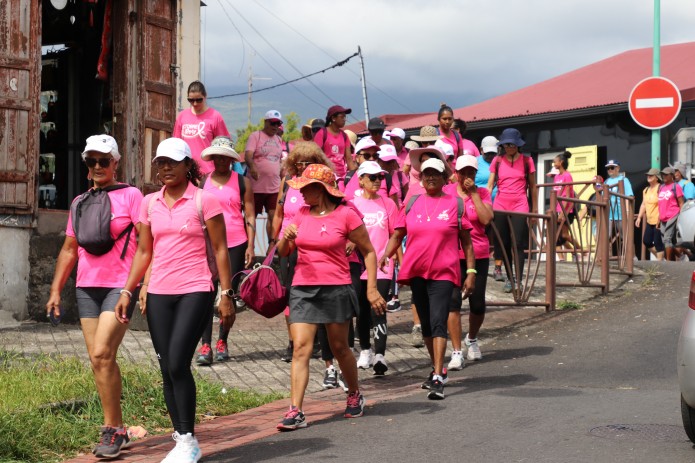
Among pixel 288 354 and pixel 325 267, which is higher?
pixel 325 267

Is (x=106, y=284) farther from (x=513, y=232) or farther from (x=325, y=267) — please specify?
(x=513, y=232)

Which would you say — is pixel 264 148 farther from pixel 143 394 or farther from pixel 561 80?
pixel 561 80

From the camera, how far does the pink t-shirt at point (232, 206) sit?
34.5ft

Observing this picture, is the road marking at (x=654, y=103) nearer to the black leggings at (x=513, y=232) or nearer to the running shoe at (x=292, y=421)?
the black leggings at (x=513, y=232)

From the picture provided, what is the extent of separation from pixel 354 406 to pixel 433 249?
1729 millimetres

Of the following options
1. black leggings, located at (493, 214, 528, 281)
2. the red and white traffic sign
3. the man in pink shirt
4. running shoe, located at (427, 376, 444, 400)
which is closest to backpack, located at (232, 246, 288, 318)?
Result: running shoe, located at (427, 376, 444, 400)

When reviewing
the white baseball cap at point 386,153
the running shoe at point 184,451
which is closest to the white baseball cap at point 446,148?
the white baseball cap at point 386,153

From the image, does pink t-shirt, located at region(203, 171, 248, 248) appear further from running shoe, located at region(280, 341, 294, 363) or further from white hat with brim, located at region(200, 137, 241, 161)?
running shoe, located at region(280, 341, 294, 363)

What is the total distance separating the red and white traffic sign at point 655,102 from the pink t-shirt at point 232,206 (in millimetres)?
9851

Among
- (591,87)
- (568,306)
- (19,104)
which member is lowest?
(568,306)

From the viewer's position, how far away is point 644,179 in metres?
25.1

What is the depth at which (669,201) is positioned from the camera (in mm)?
20641

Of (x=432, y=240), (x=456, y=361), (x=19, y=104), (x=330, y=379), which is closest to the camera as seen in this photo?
(x=432, y=240)

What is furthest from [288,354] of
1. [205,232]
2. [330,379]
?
[205,232]
